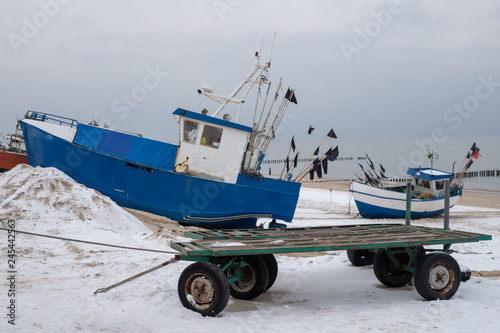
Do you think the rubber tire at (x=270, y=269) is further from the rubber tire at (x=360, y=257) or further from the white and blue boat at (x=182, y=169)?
the white and blue boat at (x=182, y=169)

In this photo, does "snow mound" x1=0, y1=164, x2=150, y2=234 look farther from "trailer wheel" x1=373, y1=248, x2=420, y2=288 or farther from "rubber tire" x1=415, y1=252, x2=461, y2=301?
"rubber tire" x1=415, y1=252, x2=461, y2=301

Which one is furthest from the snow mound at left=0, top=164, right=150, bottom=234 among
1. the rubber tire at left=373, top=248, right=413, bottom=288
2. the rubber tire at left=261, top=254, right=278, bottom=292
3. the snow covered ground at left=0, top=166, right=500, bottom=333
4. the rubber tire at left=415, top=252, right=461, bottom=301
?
the rubber tire at left=415, top=252, right=461, bottom=301

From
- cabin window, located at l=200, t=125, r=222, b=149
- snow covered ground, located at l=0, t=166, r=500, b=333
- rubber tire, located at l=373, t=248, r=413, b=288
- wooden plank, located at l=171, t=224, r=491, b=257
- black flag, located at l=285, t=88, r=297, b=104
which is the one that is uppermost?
black flag, located at l=285, t=88, r=297, b=104

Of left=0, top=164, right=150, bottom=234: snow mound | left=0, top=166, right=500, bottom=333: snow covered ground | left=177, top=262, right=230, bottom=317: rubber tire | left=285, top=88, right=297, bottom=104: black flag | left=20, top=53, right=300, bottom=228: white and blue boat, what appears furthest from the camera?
left=285, top=88, right=297, bottom=104: black flag

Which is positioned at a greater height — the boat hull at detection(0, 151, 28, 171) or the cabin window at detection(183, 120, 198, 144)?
the cabin window at detection(183, 120, 198, 144)

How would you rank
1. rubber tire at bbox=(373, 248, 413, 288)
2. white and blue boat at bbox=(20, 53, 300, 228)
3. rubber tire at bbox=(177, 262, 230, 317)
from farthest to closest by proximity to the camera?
white and blue boat at bbox=(20, 53, 300, 228) < rubber tire at bbox=(373, 248, 413, 288) < rubber tire at bbox=(177, 262, 230, 317)

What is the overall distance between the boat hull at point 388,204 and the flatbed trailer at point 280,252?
12.5m

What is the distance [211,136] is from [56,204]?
4.90m

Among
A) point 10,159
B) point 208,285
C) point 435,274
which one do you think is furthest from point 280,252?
point 10,159

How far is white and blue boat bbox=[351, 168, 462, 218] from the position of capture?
66.7ft

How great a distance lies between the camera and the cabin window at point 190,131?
14.0m

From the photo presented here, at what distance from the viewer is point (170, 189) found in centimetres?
1380

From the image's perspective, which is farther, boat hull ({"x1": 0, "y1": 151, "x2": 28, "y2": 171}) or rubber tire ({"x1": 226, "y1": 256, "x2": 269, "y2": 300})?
boat hull ({"x1": 0, "y1": 151, "x2": 28, "y2": 171})

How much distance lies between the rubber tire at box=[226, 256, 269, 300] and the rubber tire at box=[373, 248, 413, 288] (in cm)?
209
